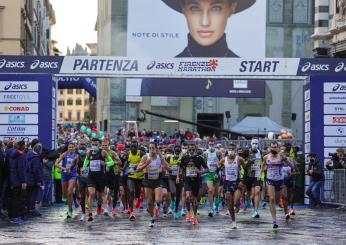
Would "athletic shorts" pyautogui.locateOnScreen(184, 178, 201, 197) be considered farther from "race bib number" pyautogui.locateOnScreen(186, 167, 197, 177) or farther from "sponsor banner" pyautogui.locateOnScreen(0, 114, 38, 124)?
"sponsor banner" pyautogui.locateOnScreen(0, 114, 38, 124)

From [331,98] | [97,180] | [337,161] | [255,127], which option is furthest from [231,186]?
[255,127]

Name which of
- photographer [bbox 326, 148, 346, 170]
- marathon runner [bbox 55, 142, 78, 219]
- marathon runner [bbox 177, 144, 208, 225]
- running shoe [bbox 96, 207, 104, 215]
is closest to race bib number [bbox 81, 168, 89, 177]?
marathon runner [bbox 55, 142, 78, 219]

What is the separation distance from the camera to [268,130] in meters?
48.2

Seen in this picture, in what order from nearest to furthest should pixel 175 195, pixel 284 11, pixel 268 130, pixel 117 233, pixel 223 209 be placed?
pixel 117 233 < pixel 175 195 < pixel 223 209 < pixel 268 130 < pixel 284 11

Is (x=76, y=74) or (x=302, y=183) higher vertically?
(x=76, y=74)

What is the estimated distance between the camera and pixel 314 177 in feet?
90.4

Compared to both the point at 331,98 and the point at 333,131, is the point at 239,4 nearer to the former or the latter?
the point at 331,98

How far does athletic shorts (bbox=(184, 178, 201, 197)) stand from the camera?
846 inches

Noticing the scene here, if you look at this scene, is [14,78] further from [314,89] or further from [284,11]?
[284,11]

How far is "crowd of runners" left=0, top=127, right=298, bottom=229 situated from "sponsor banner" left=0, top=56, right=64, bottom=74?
4132 mm

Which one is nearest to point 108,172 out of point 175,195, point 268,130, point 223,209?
point 175,195

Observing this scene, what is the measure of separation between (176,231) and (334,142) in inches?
425

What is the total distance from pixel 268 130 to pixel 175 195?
77.1 feet

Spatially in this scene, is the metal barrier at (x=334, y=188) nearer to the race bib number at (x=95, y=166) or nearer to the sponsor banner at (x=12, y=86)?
the race bib number at (x=95, y=166)
